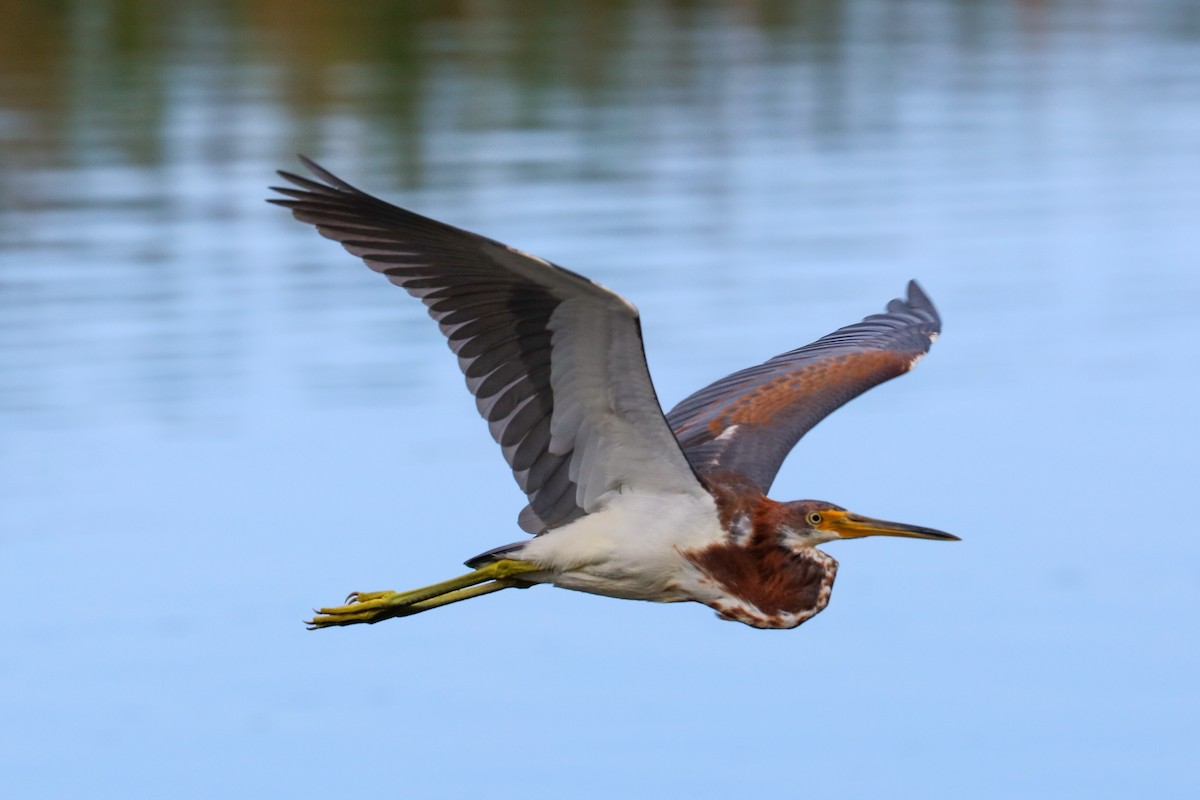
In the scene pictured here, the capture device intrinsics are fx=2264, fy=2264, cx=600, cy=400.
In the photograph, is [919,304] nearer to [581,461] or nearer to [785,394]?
[785,394]

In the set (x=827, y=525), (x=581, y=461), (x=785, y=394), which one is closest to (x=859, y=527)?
(x=827, y=525)

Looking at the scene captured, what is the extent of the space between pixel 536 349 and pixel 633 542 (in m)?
0.75

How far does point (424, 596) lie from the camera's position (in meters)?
7.79

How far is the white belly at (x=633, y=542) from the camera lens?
7.36 meters

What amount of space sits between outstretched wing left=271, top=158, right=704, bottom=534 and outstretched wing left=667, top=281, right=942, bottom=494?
625mm

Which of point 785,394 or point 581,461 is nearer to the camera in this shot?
point 581,461

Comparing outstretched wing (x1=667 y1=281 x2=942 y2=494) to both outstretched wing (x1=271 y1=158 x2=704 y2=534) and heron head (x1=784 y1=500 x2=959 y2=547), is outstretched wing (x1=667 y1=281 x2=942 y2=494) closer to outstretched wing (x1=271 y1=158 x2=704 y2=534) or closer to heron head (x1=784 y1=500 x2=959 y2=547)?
heron head (x1=784 y1=500 x2=959 y2=547)

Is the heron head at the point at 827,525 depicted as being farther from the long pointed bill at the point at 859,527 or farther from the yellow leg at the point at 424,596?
the yellow leg at the point at 424,596

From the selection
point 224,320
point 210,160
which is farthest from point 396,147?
point 224,320

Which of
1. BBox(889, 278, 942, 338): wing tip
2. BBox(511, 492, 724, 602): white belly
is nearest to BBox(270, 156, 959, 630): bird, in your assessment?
BBox(511, 492, 724, 602): white belly

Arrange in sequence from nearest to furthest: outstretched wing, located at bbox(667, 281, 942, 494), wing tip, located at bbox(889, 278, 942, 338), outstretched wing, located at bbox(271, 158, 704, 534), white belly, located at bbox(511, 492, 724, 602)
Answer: outstretched wing, located at bbox(271, 158, 704, 534), white belly, located at bbox(511, 492, 724, 602), outstretched wing, located at bbox(667, 281, 942, 494), wing tip, located at bbox(889, 278, 942, 338)

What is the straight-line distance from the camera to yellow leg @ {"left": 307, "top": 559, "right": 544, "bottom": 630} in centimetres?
754

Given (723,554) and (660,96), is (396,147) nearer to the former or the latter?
(660,96)

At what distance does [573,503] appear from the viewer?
7484 mm
